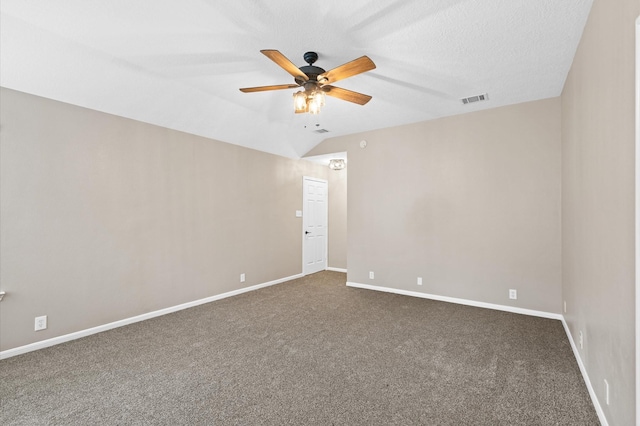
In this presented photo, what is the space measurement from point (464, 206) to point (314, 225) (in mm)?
3358

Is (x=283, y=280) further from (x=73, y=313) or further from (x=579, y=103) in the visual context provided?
(x=579, y=103)

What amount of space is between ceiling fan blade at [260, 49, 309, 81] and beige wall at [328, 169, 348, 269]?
460cm

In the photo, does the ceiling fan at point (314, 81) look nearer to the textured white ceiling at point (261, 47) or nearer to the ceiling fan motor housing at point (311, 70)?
the ceiling fan motor housing at point (311, 70)

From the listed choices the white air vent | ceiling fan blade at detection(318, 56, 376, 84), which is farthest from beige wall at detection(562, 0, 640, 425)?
ceiling fan blade at detection(318, 56, 376, 84)

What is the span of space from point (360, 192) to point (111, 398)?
439 cm

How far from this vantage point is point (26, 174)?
3.08 meters

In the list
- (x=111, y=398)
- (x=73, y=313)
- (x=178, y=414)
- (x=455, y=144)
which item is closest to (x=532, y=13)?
(x=455, y=144)

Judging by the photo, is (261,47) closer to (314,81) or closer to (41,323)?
(314,81)

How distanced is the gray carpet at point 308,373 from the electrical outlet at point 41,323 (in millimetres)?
233

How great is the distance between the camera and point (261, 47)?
2.80 m

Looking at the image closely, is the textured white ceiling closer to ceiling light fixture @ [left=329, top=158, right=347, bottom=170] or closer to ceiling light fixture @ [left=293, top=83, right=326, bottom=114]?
ceiling light fixture @ [left=293, top=83, right=326, bottom=114]

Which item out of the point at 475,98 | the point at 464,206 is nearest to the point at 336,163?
the point at 464,206

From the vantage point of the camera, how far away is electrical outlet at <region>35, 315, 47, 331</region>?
3143mm

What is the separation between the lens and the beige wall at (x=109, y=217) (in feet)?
10.0
